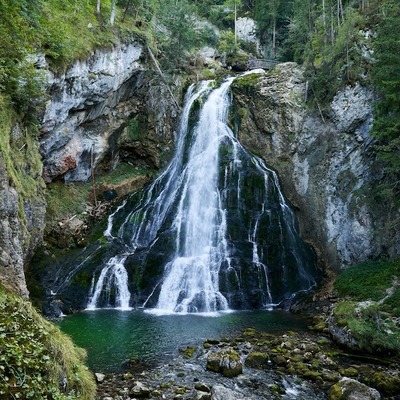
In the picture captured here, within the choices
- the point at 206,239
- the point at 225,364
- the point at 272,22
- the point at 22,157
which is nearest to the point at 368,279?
the point at 206,239

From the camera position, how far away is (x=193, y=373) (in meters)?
9.65

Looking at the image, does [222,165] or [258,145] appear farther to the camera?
[258,145]

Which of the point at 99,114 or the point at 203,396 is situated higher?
the point at 99,114

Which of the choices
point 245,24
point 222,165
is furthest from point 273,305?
point 245,24

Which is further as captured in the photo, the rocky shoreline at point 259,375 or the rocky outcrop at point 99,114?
the rocky outcrop at point 99,114

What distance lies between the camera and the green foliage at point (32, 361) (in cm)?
488

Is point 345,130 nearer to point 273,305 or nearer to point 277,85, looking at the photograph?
point 277,85

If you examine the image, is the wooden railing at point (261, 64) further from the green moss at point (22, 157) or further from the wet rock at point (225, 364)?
the wet rock at point (225, 364)

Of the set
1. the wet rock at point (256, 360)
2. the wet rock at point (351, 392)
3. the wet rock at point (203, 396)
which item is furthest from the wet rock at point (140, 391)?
the wet rock at point (351, 392)

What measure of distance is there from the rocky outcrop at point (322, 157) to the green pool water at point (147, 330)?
566 cm

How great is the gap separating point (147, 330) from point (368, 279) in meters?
10.0

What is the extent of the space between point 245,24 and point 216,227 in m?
30.8

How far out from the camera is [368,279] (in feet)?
55.2

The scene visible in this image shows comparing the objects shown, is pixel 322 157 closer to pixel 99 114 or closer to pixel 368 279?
pixel 368 279
